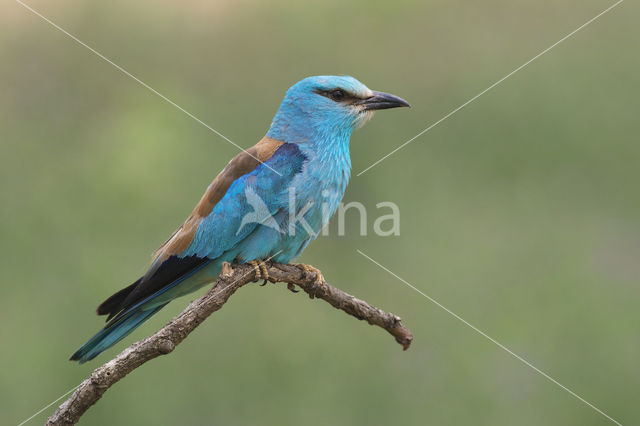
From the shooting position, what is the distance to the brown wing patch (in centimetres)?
256

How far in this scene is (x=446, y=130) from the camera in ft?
14.1

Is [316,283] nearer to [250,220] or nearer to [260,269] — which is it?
[260,269]

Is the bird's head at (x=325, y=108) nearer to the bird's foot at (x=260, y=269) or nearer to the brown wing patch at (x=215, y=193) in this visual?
the brown wing patch at (x=215, y=193)

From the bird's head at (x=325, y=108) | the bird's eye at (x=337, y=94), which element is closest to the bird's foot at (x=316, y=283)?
the bird's head at (x=325, y=108)

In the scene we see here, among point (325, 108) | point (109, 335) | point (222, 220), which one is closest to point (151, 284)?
point (109, 335)

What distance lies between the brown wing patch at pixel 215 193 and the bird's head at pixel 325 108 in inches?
5.4

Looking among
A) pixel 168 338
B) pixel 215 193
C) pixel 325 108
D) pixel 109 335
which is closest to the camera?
pixel 168 338

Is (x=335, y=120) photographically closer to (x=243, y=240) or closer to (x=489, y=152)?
(x=243, y=240)

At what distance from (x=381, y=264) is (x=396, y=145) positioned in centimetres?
65

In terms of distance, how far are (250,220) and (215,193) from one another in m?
0.20

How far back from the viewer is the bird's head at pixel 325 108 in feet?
8.94

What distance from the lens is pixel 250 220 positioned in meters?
2.49

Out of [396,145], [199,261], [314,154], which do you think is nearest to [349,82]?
[314,154]

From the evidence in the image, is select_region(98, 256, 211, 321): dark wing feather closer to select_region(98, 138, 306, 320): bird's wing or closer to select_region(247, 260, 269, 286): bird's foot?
select_region(98, 138, 306, 320): bird's wing
